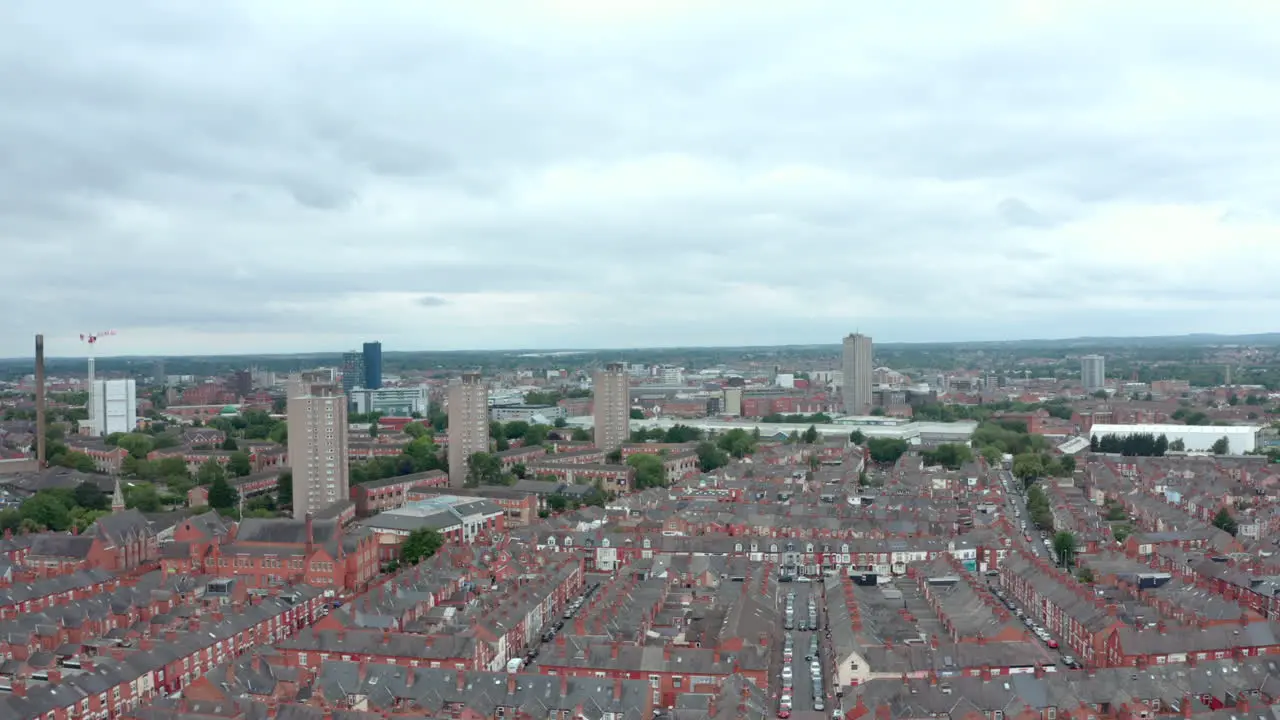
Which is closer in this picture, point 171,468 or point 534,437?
point 171,468

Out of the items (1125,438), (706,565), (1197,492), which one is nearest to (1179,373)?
(1125,438)

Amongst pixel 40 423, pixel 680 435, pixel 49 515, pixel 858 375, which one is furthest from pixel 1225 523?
pixel 858 375

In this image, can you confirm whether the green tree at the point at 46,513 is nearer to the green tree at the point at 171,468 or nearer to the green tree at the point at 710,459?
the green tree at the point at 171,468

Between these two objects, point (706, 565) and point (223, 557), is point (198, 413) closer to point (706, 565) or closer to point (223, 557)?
point (223, 557)

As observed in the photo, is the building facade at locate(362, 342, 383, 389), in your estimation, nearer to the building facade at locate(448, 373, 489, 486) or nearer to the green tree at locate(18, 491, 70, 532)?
the building facade at locate(448, 373, 489, 486)

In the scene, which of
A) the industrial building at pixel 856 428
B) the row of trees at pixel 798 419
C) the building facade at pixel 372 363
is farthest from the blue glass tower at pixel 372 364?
the row of trees at pixel 798 419

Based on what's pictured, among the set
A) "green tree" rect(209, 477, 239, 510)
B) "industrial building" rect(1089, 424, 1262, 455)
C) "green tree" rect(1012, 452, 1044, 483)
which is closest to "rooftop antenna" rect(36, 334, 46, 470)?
"green tree" rect(209, 477, 239, 510)

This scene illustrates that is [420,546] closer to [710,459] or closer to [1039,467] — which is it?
[710,459]
